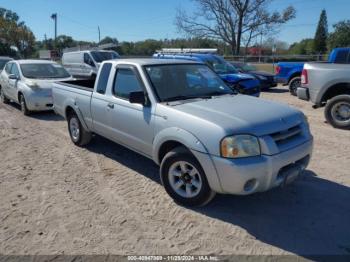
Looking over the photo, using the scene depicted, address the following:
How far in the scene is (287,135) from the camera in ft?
13.1

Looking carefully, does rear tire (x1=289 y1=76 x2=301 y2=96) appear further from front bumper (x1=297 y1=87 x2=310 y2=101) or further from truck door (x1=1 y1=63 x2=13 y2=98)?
truck door (x1=1 y1=63 x2=13 y2=98)

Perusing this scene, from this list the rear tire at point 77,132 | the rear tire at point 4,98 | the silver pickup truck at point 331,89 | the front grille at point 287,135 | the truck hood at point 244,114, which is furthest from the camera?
the rear tire at point 4,98

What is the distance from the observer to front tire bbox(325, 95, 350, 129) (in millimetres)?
8086

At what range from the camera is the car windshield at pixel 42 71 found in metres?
10.5

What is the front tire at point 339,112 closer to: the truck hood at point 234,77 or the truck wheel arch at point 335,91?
the truck wheel arch at point 335,91

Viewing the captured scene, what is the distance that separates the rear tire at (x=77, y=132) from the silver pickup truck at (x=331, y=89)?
17.5 ft

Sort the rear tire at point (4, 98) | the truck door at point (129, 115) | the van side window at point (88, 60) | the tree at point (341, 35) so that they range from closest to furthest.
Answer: the truck door at point (129, 115)
the rear tire at point (4, 98)
the van side window at point (88, 60)
the tree at point (341, 35)

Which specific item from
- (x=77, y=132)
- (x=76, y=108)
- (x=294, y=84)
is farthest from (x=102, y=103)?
(x=294, y=84)

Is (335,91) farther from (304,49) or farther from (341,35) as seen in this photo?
(304,49)

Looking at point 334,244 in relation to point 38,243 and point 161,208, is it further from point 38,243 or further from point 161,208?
point 38,243

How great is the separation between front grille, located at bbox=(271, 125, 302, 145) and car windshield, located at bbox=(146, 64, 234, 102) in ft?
4.14

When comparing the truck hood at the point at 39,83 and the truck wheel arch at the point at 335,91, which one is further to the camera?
the truck hood at the point at 39,83

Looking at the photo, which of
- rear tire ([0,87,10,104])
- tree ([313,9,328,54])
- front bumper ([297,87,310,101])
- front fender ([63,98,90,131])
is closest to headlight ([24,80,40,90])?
rear tire ([0,87,10,104])

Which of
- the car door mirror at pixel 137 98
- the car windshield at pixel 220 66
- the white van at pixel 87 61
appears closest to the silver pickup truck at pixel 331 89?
the car windshield at pixel 220 66
